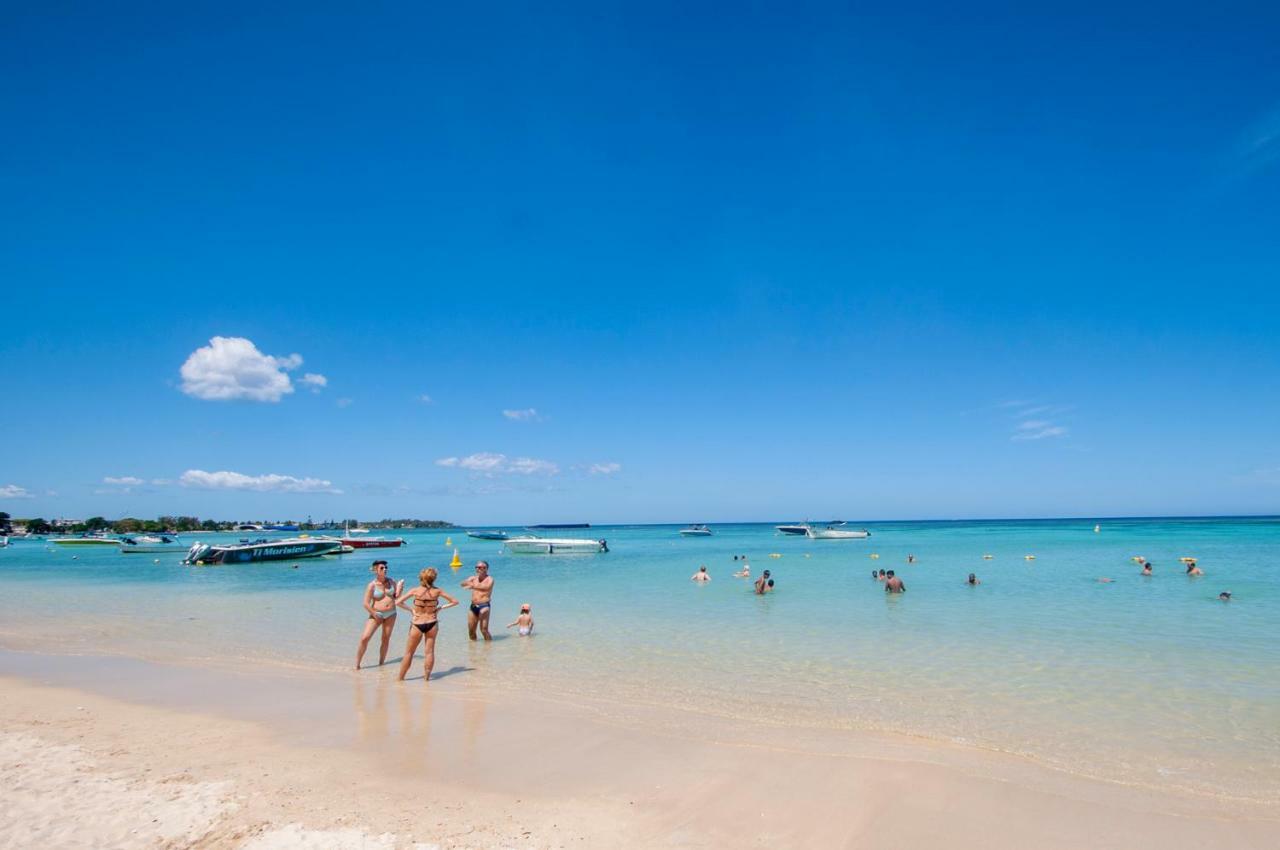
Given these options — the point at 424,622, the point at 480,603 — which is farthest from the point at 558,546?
the point at 424,622

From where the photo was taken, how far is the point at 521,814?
5.78m

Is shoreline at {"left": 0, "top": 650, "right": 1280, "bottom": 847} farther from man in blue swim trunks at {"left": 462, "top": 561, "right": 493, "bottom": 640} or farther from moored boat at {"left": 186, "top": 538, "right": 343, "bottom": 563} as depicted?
moored boat at {"left": 186, "top": 538, "right": 343, "bottom": 563}

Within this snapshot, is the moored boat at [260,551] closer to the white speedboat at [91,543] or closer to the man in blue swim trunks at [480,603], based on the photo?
the white speedboat at [91,543]

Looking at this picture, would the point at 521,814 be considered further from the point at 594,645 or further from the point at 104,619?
the point at 104,619

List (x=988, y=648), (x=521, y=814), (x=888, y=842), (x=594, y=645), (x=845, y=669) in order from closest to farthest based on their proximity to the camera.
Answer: (x=888, y=842) → (x=521, y=814) → (x=845, y=669) → (x=988, y=648) → (x=594, y=645)

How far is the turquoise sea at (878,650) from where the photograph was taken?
8445 millimetres

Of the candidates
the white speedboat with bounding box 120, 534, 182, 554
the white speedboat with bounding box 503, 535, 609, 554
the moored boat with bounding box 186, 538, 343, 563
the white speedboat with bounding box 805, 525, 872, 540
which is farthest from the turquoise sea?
the white speedboat with bounding box 805, 525, 872, 540

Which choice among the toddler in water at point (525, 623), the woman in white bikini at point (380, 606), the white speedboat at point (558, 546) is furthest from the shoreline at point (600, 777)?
the white speedboat at point (558, 546)

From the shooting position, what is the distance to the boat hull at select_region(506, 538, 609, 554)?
191ft

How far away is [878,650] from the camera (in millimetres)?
13375

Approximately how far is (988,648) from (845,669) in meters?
3.83

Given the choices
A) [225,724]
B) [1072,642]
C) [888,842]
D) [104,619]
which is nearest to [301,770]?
[225,724]

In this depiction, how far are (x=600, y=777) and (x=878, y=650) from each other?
8.53 m

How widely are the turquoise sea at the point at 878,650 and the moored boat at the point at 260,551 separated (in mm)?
20187
